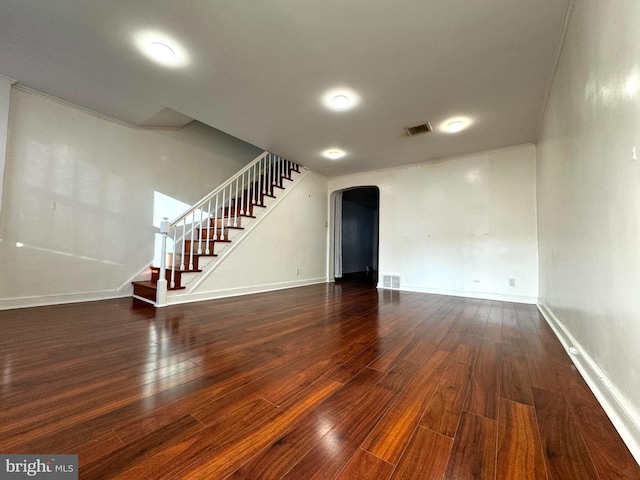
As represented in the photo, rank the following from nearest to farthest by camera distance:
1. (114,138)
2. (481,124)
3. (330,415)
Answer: (330,415)
(481,124)
(114,138)

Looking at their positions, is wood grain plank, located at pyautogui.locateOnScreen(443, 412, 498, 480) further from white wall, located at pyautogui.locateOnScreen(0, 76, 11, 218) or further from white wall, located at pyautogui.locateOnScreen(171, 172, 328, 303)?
white wall, located at pyautogui.locateOnScreen(0, 76, 11, 218)

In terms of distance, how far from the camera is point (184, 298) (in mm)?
3264

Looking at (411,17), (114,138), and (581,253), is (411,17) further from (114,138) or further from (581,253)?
(114,138)

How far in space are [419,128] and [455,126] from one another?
0.45 meters

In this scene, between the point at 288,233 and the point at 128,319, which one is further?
the point at 288,233

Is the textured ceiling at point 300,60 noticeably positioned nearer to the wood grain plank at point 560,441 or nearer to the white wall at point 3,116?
the white wall at point 3,116

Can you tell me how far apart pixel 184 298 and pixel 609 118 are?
404 centimetres

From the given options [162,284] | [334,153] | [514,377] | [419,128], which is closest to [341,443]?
[514,377]

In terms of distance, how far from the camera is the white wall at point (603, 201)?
98 cm

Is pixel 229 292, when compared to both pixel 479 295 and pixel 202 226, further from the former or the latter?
pixel 479 295

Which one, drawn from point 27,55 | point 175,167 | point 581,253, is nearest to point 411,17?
point 581,253

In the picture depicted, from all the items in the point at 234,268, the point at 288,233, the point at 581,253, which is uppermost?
the point at 288,233

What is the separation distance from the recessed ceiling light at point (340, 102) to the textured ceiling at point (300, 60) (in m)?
0.14

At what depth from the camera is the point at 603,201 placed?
49.5 inches
